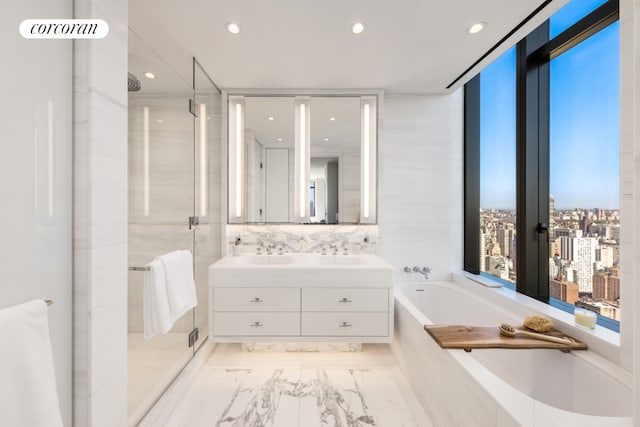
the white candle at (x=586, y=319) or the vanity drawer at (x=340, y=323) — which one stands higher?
the white candle at (x=586, y=319)

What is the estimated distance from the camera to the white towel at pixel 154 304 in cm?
163

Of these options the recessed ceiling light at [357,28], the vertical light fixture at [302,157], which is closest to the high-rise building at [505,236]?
the vertical light fixture at [302,157]

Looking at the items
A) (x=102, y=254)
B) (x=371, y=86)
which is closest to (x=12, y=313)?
(x=102, y=254)

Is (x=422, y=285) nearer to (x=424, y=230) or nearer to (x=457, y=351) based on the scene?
(x=424, y=230)

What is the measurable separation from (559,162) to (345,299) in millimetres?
1737

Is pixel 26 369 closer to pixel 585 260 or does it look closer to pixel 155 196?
pixel 155 196

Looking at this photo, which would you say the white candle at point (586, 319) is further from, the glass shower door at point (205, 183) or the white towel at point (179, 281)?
the glass shower door at point (205, 183)

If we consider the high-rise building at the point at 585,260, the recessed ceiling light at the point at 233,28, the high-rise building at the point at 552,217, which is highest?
the recessed ceiling light at the point at 233,28

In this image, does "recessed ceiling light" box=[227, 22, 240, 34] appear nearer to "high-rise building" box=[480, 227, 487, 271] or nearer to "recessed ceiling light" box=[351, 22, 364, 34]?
"recessed ceiling light" box=[351, 22, 364, 34]

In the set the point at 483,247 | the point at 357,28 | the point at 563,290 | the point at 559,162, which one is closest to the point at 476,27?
the point at 357,28

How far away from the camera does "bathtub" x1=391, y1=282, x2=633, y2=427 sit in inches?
42.4

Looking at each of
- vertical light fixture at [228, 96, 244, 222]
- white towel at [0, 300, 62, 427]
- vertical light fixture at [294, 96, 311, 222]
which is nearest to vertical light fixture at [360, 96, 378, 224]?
vertical light fixture at [294, 96, 311, 222]

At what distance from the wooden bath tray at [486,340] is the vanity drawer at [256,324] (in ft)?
3.59

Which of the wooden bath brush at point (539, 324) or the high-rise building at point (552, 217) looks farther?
the high-rise building at point (552, 217)
